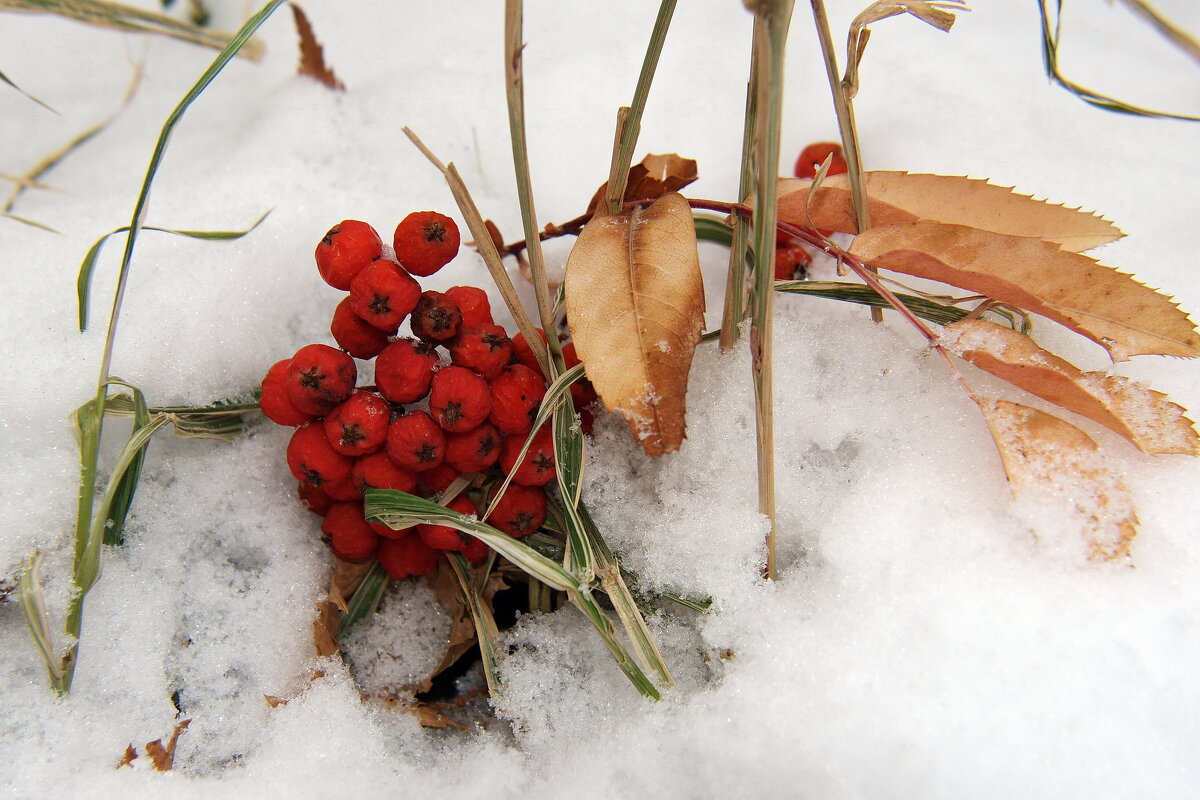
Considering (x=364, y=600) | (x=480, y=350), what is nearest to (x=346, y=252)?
(x=480, y=350)

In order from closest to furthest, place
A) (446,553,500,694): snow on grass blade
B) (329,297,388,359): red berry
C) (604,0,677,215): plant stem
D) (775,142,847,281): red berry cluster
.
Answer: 1. (604,0,677,215): plant stem
2. (329,297,388,359): red berry
3. (446,553,500,694): snow on grass blade
4. (775,142,847,281): red berry cluster

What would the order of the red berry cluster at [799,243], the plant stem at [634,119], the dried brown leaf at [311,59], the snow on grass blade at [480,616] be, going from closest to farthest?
the plant stem at [634,119] < the snow on grass blade at [480,616] < the red berry cluster at [799,243] < the dried brown leaf at [311,59]

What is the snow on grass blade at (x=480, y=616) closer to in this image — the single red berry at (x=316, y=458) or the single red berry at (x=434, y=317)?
the single red berry at (x=316, y=458)

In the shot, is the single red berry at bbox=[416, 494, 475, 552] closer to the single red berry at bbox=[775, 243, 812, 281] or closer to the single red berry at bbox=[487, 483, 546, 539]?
the single red berry at bbox=[487, 483, 546, 539]

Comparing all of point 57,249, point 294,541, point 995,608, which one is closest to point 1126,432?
point 995,608

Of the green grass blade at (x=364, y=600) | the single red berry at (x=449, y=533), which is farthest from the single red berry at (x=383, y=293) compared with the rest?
the green grass blade at (x=364, y=600)

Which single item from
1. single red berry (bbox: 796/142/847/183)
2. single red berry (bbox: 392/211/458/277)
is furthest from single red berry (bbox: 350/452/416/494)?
single red berry (bbox: 796/142/847/183)

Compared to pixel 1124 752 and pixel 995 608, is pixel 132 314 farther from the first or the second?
pixel 1124 752
